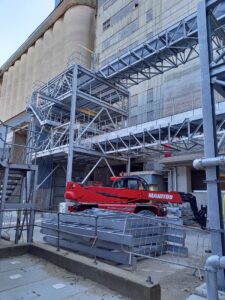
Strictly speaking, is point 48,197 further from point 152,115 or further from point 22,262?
point 22,262

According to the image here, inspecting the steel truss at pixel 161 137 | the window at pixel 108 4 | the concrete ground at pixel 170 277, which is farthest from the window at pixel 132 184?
the window at pixel 108 4

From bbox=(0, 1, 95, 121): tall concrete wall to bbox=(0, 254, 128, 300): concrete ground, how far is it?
90.4ft

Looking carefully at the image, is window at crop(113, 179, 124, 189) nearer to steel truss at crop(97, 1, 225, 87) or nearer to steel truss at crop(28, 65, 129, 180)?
steel truss at crop(28, 65, 129, 180)

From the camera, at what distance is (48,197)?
948 inches

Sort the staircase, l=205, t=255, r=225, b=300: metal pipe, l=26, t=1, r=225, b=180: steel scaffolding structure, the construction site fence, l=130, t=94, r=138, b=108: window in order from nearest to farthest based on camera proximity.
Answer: l=205, t=255, r=225, b=300: metal pipe
the construction site fence
the staircase
l=26, t=1, r=225, b=180: steel scaffolding structure
l=130, t=94, r=138, b=108: window

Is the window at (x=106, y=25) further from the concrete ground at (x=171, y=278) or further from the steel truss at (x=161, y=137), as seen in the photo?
the concrete ground at (x=171, y=278)

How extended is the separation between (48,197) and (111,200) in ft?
43.6

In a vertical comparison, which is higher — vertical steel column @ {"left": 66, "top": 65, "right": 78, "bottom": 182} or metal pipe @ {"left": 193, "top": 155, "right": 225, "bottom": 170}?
vertical steel column @ {"left": 66, "top": 65, "right": 78, "bottom": 182}

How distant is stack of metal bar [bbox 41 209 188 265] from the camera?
6.45 metres

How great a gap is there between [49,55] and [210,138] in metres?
36.4

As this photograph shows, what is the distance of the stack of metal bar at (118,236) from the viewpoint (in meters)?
6.45

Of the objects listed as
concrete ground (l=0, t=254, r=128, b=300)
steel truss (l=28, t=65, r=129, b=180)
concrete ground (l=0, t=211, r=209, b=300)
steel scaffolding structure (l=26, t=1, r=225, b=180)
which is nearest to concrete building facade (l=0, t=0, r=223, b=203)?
steel scaffolding structure (l=26, t=1, r=225, b=180)

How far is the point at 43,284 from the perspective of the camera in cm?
493

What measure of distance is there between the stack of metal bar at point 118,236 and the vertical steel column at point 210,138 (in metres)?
1.53
